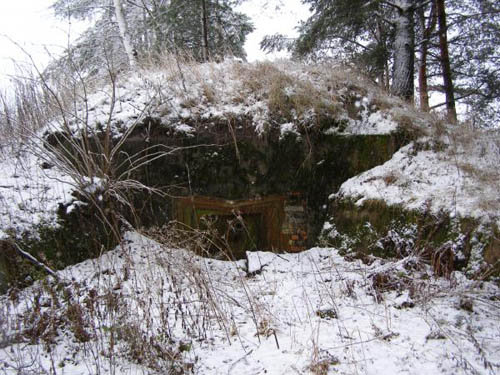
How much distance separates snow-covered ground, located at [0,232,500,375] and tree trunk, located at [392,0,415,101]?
3.87 metres

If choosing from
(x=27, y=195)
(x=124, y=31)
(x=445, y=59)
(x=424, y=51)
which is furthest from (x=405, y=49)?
(x=124, y=31)

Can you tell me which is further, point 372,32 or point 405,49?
point 372,32

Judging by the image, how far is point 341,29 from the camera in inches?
257

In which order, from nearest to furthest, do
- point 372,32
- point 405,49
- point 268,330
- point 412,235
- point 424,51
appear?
point 268,330 → point 412,235 → point 405,49 → point 424,51 → point 372,32

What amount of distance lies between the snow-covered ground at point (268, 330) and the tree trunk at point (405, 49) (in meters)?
3.87

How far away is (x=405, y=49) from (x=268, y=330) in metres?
5.55

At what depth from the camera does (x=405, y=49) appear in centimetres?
571

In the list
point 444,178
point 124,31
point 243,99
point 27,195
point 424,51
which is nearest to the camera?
point 27,195

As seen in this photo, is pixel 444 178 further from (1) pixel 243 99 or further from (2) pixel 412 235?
(1) pixel 243 99

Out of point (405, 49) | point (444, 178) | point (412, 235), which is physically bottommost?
point (412, 235)

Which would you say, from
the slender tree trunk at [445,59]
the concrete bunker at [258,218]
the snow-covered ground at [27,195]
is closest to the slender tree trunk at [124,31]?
the snow-covered ground at [27,195]

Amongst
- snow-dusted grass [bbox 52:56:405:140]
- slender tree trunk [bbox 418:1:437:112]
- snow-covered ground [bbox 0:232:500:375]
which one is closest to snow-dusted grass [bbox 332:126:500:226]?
snow-dusted grass [bbox 52:56:405:140]

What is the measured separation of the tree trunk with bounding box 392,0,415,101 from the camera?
570cm

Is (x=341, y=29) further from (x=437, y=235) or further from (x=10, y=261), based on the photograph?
(x=10, y=261)
